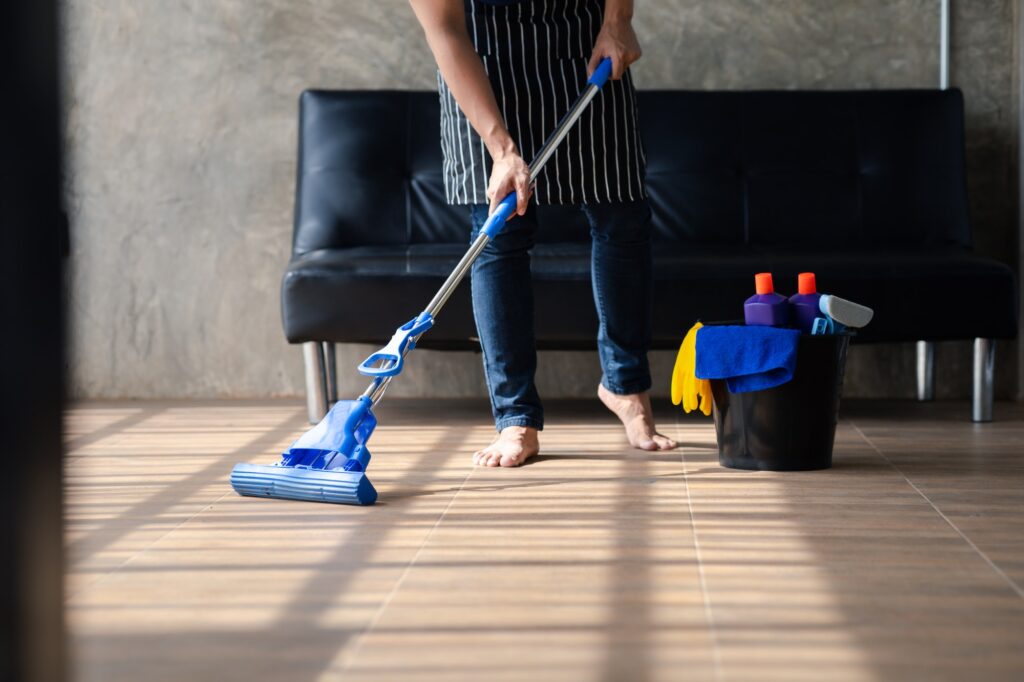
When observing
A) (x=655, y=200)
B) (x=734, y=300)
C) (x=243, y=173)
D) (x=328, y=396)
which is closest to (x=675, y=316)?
(x=734, y=300)

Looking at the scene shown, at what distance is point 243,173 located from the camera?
324cm

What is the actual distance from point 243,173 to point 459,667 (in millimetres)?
2417

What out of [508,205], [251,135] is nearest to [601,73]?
[508,205]

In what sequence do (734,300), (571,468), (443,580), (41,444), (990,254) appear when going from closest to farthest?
(41,444) → (443,580) → (571,468) → (734,300) → (990,254)

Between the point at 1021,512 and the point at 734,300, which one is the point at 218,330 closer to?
the point at 734,300

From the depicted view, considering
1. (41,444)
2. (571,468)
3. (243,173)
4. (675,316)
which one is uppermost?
(243,173)

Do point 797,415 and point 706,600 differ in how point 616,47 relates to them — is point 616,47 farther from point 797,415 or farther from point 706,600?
point 706,600

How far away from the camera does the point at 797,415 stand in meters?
1.97

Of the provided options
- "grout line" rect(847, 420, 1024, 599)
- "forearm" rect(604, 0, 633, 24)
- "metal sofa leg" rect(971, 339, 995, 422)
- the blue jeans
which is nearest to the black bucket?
"grout line" rect(847, 420, 1024, 599)

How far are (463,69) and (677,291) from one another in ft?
2.66

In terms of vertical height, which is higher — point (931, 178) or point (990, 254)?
point (931, 178)

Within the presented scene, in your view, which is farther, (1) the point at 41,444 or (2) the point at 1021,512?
(2) the point at 1021,512

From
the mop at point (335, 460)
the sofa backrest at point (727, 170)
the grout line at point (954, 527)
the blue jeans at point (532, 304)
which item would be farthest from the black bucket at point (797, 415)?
the sofa backrest at point (727, 170)

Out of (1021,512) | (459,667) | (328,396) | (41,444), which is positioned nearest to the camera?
(41,444)
